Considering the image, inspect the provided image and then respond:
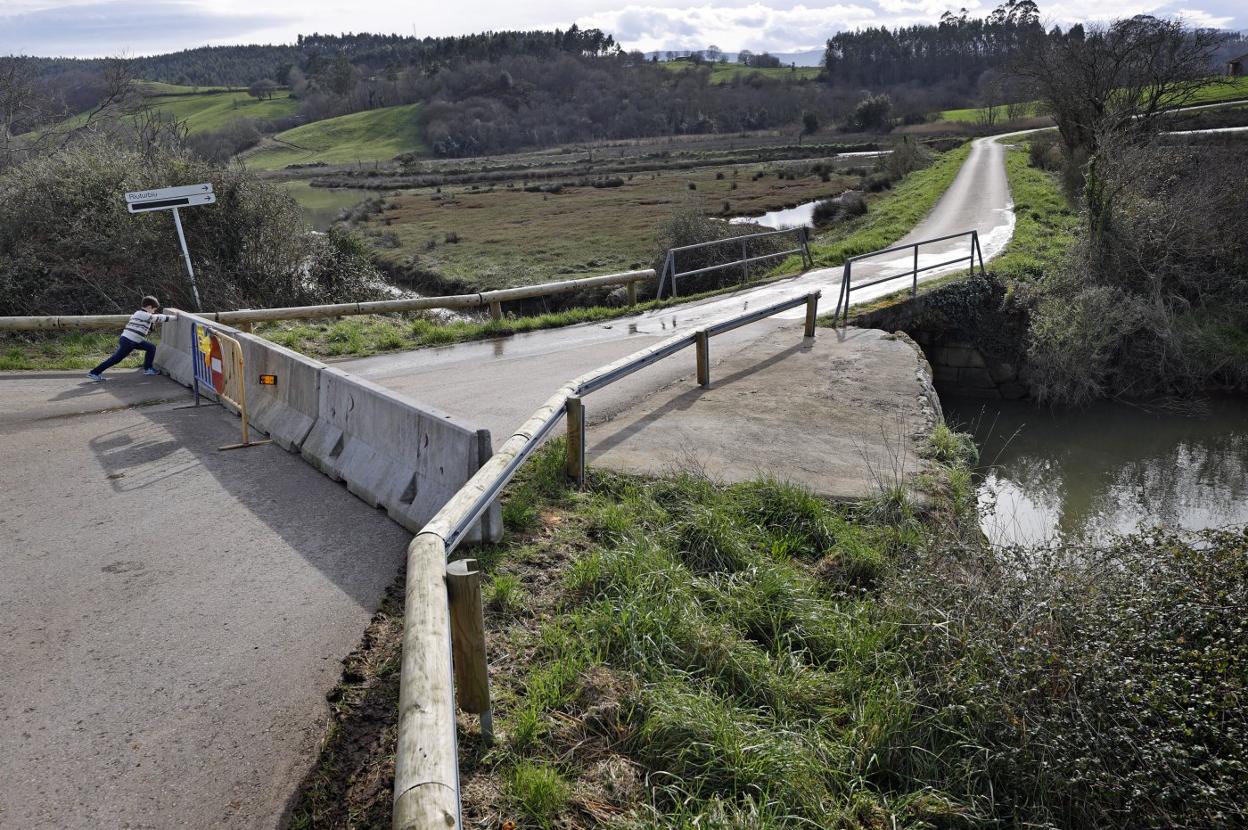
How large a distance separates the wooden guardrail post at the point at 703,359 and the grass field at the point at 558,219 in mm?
18227

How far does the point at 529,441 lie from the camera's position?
6.45 meters

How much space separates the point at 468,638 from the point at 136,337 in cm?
1066

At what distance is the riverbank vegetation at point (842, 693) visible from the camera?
3811mm

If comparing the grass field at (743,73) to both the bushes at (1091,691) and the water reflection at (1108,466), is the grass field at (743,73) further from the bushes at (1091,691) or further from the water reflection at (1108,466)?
→ the bushes at (1091,691)

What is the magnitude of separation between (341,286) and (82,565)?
14597 mm

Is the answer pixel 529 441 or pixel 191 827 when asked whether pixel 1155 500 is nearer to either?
pixel 529 441

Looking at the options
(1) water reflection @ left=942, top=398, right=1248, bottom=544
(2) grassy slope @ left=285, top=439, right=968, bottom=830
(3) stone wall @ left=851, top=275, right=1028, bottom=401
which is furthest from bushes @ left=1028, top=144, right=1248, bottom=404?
(2) grassy slope @ left=285, top=439, right=968, bottom=830

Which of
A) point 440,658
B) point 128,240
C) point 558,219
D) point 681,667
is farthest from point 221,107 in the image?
point 440,658

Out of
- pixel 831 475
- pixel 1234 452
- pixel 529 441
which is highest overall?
pixel 529 441

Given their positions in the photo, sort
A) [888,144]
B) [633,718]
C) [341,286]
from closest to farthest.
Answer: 1. [633,718]
2. [341,286]
3. [888,144]

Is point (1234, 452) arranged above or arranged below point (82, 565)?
below

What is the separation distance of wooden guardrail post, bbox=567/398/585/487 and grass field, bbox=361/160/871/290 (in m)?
21.9

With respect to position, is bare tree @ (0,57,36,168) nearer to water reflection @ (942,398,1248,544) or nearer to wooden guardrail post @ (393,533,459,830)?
water reflection @ (942,398,1248,544)

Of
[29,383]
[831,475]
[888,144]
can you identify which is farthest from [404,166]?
[831,475]
